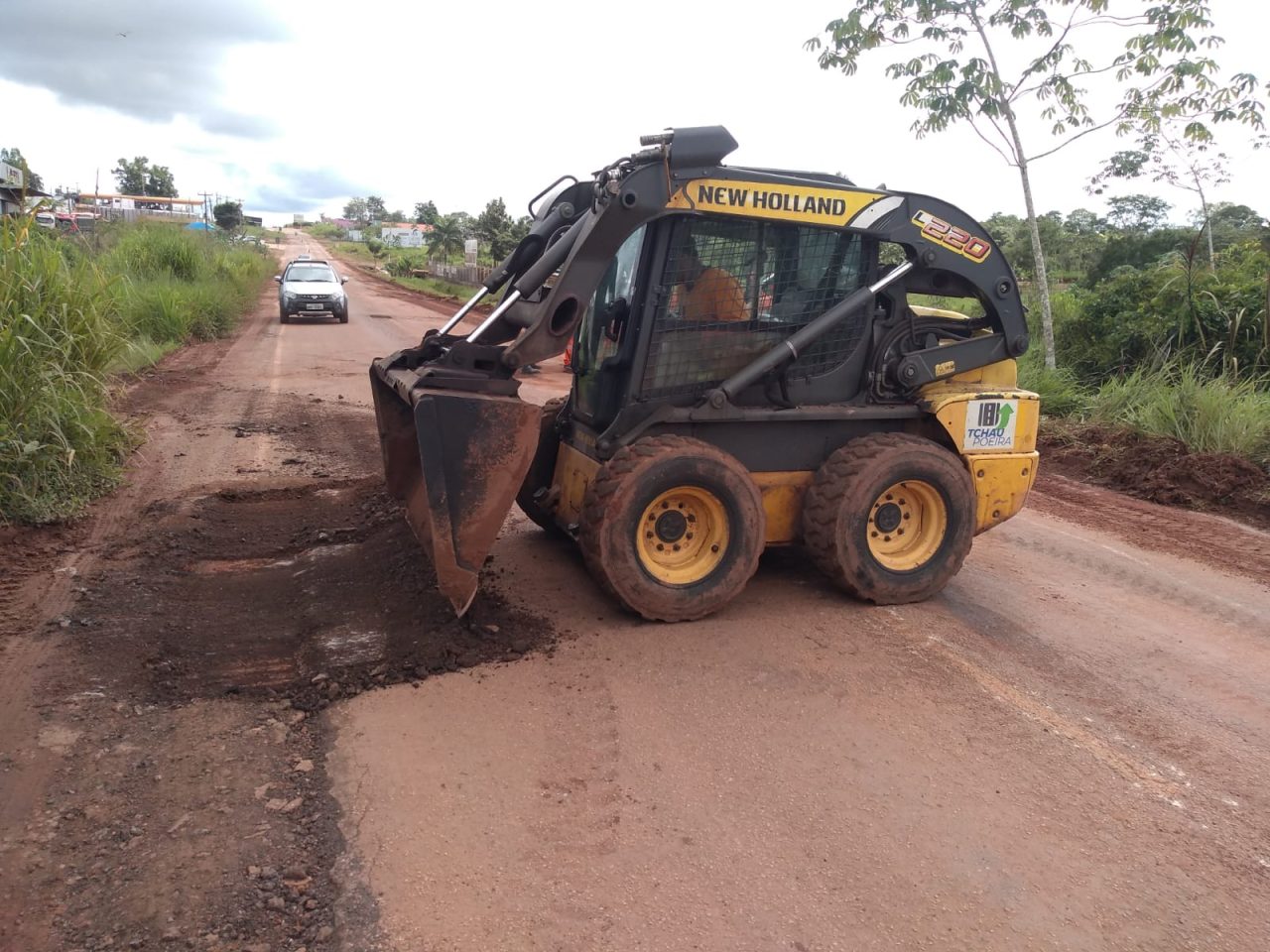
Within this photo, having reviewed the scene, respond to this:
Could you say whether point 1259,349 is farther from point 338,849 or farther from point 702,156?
point 338,849

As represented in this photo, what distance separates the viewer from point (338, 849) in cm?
300

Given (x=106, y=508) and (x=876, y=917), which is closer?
(x=876, y=917)

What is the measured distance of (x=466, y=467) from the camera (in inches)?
166

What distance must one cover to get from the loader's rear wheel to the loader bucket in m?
0.55

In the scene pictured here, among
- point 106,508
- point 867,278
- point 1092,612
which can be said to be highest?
point 867,278

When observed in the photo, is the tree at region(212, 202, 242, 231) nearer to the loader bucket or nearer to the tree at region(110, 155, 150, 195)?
the tree at region(110, 155, 150, 195)

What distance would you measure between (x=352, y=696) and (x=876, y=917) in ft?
7.57

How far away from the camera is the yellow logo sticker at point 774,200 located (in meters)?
4.71

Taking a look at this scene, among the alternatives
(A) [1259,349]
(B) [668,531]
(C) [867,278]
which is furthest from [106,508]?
(A) [1259,349]

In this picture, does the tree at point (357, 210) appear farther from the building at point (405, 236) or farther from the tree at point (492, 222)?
the tree at point (492, 222)

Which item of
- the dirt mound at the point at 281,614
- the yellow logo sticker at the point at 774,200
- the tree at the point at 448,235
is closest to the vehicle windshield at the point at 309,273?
the dirt mound at the point at 281,614

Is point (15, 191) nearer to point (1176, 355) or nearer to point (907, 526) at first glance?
point (907, 526)

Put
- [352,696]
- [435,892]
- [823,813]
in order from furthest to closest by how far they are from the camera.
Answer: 1. [352,696]
2. [823,813]
3. [435,892]

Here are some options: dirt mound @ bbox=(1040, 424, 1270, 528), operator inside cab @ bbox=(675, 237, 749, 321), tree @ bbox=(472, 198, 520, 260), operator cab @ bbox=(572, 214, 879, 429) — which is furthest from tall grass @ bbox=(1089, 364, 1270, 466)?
tree @ bbox=(472, 198, 520, 260)
